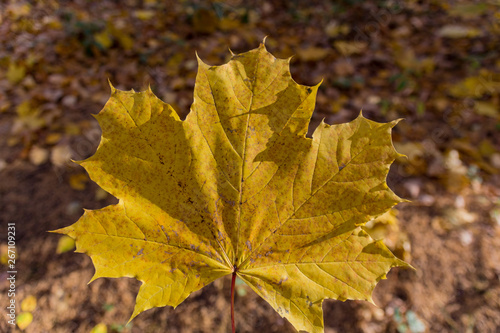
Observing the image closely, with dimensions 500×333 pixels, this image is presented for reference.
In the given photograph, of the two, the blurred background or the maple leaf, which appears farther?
the blurred background

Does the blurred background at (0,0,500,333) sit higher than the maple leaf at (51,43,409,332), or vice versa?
the maple leaf at (51,43,409,332)

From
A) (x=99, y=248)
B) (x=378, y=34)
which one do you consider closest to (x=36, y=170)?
(x=99, y=248)

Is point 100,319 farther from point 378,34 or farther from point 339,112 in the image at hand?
point 378,34

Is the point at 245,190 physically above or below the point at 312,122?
above

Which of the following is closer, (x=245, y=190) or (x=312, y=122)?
(x=245, y=190)
